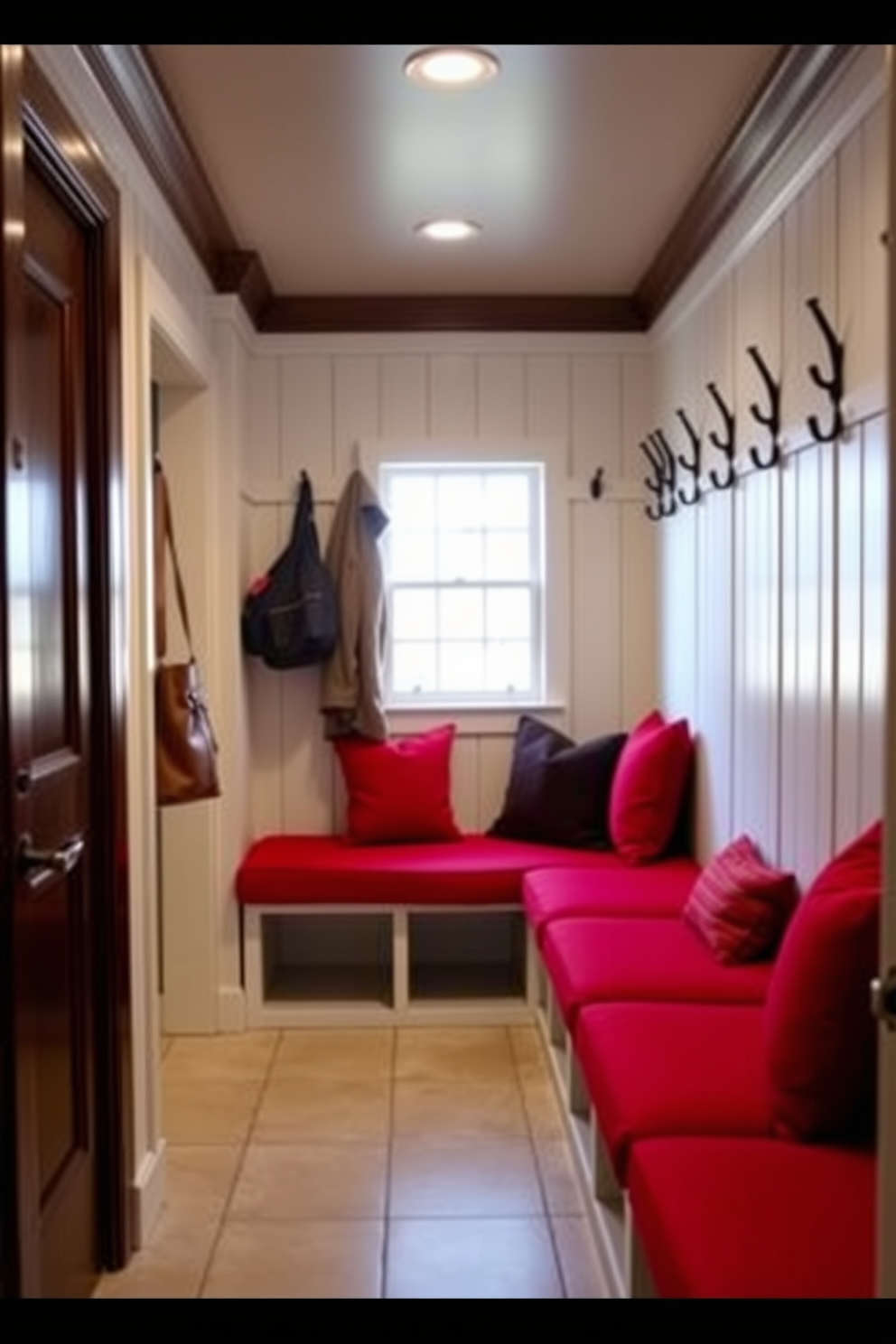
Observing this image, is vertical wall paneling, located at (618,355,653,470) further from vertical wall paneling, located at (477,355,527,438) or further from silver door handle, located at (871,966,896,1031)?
silver door handle, located at (871,966,896,1031)

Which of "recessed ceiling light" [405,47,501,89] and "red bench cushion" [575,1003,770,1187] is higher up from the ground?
"recessed ceiling light" [405,47,501,89]

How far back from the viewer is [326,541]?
4562mm

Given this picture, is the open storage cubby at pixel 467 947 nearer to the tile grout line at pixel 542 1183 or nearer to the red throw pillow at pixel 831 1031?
the tile grout line at pixel 542 1183

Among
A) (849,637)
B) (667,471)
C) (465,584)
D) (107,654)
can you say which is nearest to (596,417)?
(667,471)

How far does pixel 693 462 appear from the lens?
3.91m

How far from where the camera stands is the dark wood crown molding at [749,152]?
2492mm

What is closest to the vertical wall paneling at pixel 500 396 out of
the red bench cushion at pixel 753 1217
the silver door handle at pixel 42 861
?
the silver door handle at pixel 42 861

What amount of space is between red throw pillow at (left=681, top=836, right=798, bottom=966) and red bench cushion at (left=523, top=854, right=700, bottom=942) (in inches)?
14.8

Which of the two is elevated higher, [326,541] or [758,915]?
[326,541]

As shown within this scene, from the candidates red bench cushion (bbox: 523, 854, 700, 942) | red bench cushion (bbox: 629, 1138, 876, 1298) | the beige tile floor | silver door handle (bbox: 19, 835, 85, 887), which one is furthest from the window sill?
red bench cushion (bbox: 629, 1138, 876, 1298)

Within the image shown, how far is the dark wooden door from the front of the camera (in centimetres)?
180

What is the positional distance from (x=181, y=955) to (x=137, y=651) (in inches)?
62.9
